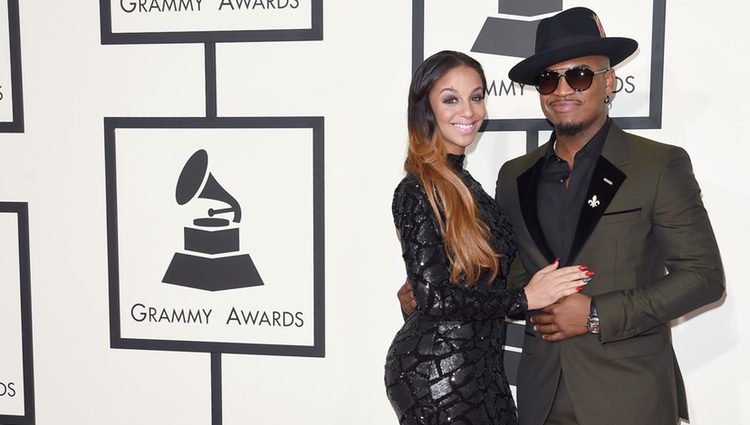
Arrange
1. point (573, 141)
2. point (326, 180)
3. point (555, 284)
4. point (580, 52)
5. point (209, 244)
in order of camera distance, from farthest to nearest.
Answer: point (209, 244) < point (326, 180) < point (573, 141) < point (580, 52) < point (555, 284)

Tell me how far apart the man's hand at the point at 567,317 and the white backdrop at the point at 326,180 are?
2.86ft

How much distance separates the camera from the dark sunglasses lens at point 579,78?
2.02 metres

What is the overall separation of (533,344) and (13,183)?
238 centimetres

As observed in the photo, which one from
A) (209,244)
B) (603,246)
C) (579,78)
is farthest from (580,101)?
(209,244)

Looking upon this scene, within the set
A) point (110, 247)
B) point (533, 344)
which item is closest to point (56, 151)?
point (110, 247)

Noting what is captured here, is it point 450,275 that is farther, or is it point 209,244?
point 209,244

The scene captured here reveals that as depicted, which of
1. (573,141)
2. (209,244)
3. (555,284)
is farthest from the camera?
(209,244)

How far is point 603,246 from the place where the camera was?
1958mm

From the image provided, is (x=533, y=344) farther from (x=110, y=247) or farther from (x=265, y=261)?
(x=110, y=247)

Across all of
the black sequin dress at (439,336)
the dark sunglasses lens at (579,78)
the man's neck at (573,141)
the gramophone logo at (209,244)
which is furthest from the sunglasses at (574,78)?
the gramophone logo at (209,244)

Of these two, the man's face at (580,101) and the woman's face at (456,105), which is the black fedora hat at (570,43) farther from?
the woman's face at (456,105)

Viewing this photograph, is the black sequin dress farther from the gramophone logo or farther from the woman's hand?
the gramophone logo

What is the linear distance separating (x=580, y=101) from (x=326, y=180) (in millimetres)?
1136

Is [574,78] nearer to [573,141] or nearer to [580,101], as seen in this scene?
[580,101]
